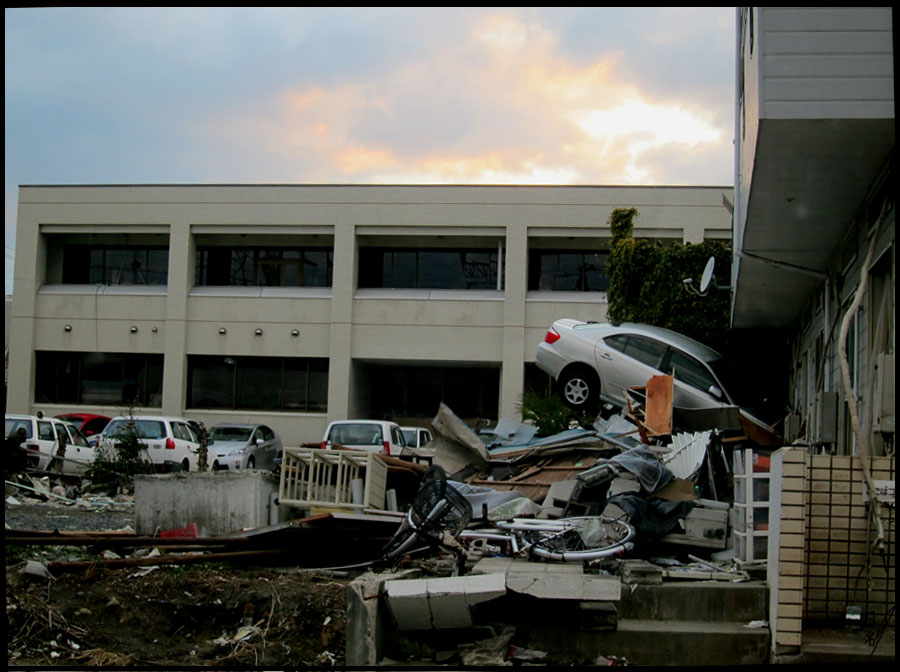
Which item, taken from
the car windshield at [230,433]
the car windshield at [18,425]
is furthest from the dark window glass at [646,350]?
the car windshield at [18,425]

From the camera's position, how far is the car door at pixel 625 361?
1766 centimetres

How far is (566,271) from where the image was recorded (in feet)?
115

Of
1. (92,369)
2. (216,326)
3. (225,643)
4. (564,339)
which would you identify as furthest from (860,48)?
(92,369)

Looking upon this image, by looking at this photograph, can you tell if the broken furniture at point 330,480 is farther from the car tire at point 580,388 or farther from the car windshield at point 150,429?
the car windshield at point 150,429

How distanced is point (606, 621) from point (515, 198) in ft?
88.2

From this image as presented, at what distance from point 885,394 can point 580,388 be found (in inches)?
438

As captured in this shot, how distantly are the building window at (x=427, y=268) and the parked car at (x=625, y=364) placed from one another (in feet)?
52.7

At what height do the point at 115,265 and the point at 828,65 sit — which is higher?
the point at 115,265

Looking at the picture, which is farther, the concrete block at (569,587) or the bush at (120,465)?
the bush at (120,465)

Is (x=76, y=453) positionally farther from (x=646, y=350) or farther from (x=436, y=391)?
(x=436, y=391)

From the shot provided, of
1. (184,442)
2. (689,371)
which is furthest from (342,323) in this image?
(689,371)

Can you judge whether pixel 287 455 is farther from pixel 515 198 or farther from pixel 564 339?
pixel 515 198

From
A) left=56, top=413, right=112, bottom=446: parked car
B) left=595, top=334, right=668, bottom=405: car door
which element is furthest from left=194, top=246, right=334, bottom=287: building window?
left=595, top=334, right=668, bottom=405: car door

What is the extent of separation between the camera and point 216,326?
115ft
